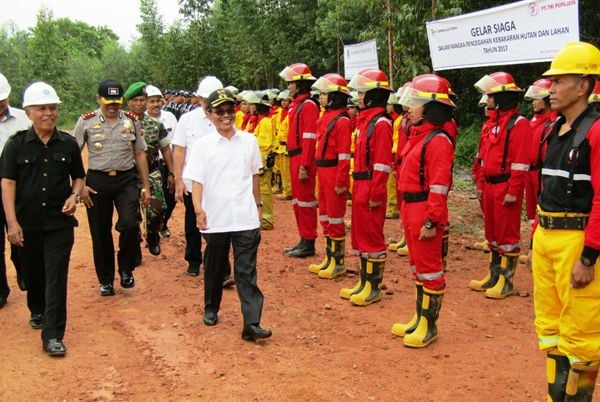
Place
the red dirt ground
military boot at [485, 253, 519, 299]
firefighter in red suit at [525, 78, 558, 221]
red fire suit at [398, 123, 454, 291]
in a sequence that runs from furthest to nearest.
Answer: firefighter in red suit at [525, 78, 558, 221] < military boot at [485, 253, 519, 299] < red fire suit at [398, 123, 454, 291] < the red dirt ground

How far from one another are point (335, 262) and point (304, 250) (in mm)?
1086

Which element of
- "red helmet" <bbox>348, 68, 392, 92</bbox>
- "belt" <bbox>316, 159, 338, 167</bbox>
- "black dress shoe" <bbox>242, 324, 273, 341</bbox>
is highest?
"red helmet" <bbox>348, 68, 392, 92</bbox>

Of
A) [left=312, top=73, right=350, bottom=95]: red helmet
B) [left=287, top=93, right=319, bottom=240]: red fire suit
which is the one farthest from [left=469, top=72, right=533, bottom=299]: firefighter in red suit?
[left=287, top=93, right=319, bottom=240]: red fire suit

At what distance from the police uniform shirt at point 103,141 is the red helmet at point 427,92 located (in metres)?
3.09

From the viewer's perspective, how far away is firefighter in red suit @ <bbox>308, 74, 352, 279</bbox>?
7250mm

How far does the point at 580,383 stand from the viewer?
3.78 m

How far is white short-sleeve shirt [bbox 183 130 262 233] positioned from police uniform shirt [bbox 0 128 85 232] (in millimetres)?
1106

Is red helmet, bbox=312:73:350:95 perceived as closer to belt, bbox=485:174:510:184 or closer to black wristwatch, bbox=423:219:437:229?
belt, bbox=485:174:510:184

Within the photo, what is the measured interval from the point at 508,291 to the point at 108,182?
4548 millimetres

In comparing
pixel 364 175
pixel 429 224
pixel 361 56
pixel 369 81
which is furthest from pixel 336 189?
pixel 361 56

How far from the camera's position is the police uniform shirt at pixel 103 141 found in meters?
6.43

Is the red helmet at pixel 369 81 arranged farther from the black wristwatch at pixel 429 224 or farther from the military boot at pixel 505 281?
the military boot at pixel 505 281

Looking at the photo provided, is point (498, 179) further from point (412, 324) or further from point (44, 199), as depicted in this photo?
point (44, 199)

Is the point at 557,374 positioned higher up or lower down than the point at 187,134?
lower down
